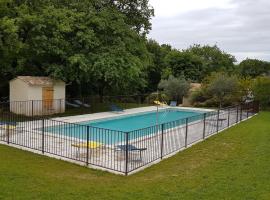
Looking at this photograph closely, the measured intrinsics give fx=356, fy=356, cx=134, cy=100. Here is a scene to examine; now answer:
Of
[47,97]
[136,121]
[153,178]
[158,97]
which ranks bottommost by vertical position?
[136,121]

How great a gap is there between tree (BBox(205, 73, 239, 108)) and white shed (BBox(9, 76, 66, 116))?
506 inches

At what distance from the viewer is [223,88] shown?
28156 millimetres

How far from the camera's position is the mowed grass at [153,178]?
743cm

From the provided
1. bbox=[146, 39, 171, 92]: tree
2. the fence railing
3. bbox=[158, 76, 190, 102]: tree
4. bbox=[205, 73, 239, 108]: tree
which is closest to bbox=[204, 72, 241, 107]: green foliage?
bbox=[205, 73, 239, 108]: tree

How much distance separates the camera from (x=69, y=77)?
70.6 ft

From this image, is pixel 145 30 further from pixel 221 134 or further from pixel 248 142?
pixel 248 142

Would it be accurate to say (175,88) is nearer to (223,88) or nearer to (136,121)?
(223,88)

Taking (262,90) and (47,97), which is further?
(262,90)

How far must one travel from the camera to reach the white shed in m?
20.1

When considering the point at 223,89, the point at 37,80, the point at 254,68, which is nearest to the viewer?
the point at 37,80

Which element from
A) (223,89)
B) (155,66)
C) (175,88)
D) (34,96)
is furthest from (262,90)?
(34,96)

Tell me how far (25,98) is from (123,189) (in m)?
14.0

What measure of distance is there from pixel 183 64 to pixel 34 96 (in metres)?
22.5

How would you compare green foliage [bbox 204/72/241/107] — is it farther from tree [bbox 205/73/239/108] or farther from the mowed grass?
the mowed grass
